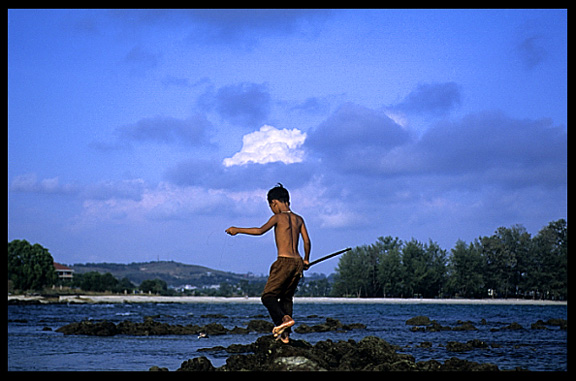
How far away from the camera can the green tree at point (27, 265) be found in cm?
8144

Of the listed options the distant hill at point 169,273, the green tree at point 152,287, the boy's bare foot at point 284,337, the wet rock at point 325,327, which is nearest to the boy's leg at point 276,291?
the boy's bare foot at point 284,337

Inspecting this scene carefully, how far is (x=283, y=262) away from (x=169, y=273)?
173 meters

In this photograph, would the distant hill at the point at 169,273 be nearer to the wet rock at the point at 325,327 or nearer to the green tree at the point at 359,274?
the green tree at the point at 359,274

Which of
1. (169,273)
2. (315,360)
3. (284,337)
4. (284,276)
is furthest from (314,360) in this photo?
(169,273)

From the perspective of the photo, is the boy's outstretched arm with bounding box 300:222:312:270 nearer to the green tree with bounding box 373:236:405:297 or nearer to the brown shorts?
the brown shorts

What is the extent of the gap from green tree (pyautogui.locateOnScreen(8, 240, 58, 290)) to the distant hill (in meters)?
76.5

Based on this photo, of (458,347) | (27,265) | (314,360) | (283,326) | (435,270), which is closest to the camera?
(314,360)

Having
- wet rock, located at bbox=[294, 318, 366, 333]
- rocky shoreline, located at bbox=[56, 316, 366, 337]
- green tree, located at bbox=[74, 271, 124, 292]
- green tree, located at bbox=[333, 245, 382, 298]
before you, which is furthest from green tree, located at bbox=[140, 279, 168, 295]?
rocky shoreline, located at bbox=[56, 316, 366, 337]

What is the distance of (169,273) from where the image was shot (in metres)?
178

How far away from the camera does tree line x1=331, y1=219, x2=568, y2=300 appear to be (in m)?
89.1

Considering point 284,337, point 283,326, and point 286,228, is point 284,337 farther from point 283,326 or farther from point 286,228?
point 286,228
